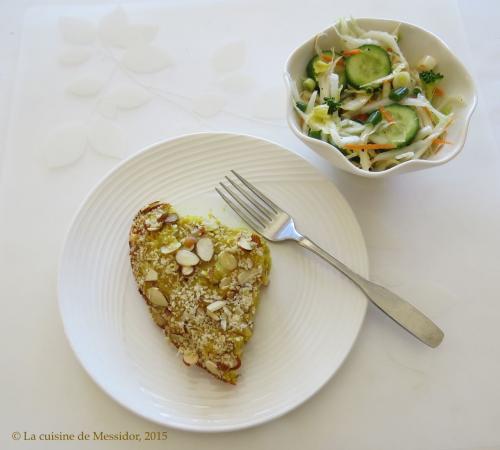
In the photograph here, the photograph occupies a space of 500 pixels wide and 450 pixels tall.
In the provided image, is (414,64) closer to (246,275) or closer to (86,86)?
(246,275)

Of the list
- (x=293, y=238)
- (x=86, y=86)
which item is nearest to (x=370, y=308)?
(x=293, y=238)

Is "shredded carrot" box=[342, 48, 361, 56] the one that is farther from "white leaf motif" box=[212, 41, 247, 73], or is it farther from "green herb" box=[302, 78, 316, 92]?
"white leaf motif" box=[212, 41, 247, 73]

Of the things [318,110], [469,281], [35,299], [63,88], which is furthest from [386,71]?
[35,299]

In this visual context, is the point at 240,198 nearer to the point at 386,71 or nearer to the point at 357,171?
the point at 357,171

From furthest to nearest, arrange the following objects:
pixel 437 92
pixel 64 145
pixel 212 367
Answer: pixel 64 145, pixel 437 92, pixel 212 367

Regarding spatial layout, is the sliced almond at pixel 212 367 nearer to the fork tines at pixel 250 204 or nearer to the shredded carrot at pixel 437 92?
the fork tines at pixel 250 204
